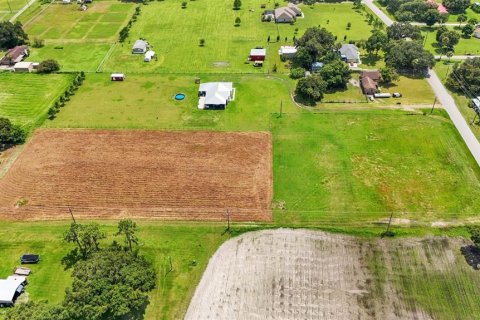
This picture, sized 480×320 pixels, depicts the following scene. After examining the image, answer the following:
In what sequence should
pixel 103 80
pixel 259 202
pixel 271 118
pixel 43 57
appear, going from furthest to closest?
pixel 43 57
pixel 103 80
pixel 271 118
pixel 259 202

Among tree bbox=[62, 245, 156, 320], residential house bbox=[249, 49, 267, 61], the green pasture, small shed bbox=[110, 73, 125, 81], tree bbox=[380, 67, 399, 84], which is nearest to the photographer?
tree bbox=[62, 245, 156, 320]

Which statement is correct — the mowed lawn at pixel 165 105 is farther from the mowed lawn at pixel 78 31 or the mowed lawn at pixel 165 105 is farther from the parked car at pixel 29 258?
the parked car at pixel 29 258

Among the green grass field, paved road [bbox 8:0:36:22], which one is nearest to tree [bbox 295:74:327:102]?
the green grass field

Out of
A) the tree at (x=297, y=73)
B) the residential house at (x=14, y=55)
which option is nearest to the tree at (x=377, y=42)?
the tree at (x=297, y=73)

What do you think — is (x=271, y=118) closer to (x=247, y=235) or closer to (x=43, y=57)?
(x=247, y=235)

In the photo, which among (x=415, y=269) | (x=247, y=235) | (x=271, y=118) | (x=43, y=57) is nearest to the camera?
(x=415, y=269)

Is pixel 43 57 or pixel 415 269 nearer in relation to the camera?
pixel 415 269

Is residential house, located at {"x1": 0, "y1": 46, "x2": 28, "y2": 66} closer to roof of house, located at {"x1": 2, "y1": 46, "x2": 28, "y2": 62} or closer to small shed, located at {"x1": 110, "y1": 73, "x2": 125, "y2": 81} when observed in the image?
roof of house, located at {"x1": 2, "y1": 46, "x2": 28, "y2": 62}

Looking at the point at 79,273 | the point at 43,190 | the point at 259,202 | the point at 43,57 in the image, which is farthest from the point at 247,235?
the point at 43,57
